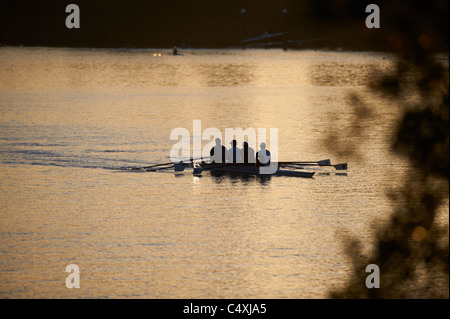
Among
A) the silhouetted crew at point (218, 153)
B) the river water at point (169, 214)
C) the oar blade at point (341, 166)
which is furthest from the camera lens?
the oar blade at point (341, 166)

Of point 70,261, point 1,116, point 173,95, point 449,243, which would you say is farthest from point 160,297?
point 173,95

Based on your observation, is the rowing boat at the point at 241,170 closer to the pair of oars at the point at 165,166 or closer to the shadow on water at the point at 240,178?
the shadow on water at the point at 240,178

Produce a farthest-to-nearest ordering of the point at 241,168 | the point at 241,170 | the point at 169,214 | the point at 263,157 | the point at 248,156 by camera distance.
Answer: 1. the point at 241,170
2. the point at 241,168
3. the point at 248,156
4. the point at 263,157
5. the point at 169,214

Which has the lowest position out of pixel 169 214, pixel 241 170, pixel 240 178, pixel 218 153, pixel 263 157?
pixel 169 214

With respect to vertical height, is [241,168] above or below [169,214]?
above

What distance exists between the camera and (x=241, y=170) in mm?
31578

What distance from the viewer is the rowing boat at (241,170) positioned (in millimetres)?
31406

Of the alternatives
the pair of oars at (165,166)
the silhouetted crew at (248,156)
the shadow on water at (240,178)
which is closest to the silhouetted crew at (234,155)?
the silhouetted crew at (248,156)

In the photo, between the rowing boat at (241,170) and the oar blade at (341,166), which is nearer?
the rowing boat at (241,170)

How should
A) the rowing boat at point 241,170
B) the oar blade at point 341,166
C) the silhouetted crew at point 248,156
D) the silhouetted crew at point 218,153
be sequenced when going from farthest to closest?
1. the oar blade at point 341,166
2. the silhouetted crew at point 218,153
3. the rowing boat at point 241,170
4. the silhouetted crew at point 248,156

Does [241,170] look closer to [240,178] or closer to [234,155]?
[240,178]

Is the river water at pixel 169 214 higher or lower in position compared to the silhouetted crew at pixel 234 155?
lower

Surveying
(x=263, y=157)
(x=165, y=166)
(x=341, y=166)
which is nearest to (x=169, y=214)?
(x=263, y=157)
